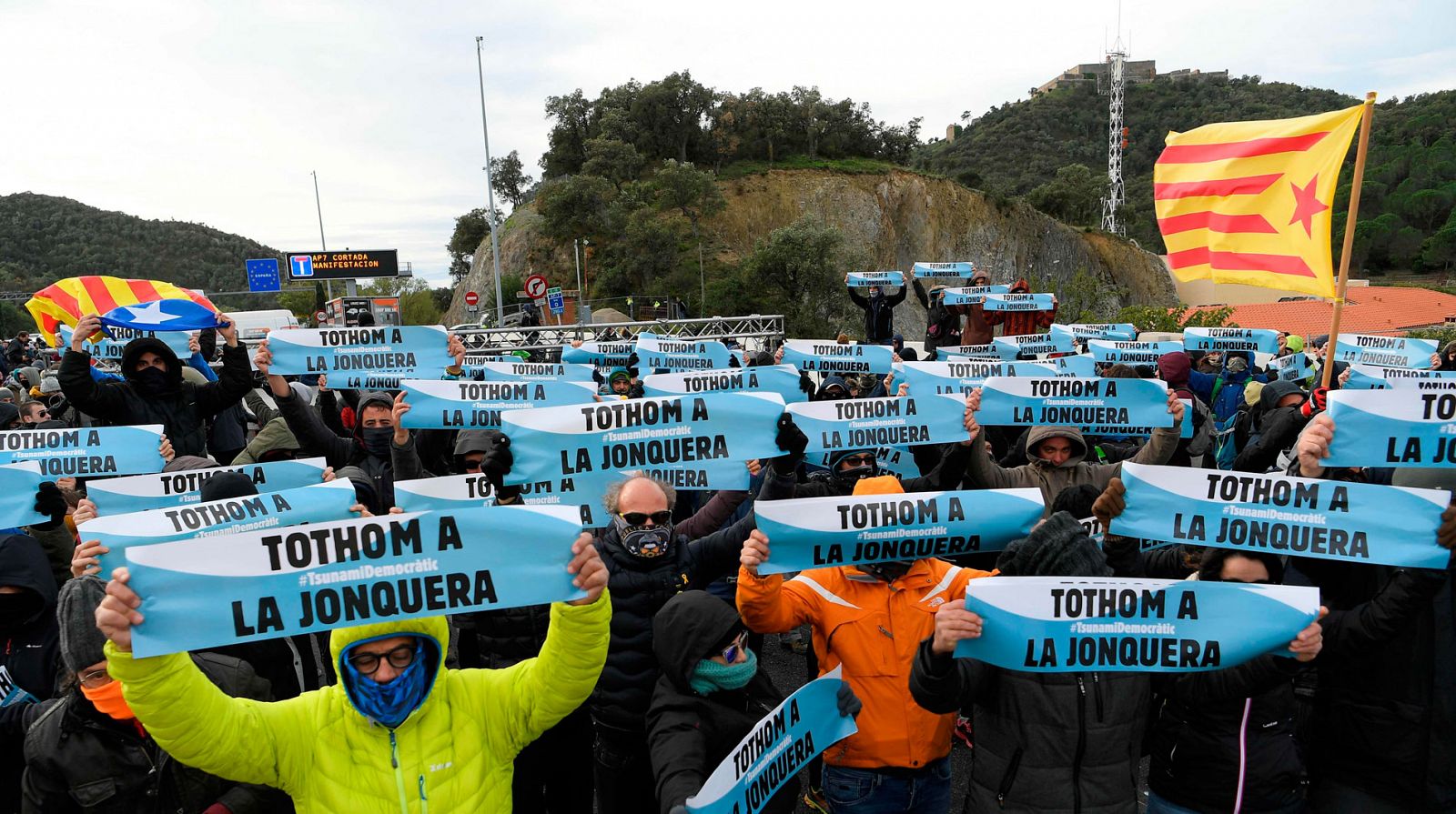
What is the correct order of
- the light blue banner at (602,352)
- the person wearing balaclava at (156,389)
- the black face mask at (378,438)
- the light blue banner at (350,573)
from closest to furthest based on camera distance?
the light blue banner at (350,573) → the person wearing balaclava at (156,389) → the black face mask at (378,438) → the light blue banner at (602,352)

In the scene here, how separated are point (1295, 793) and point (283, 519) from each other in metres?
4.38

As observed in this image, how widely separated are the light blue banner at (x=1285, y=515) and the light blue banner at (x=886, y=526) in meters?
0.45

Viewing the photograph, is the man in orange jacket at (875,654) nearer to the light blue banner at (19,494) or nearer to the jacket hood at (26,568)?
the jacket hood at (26,568)

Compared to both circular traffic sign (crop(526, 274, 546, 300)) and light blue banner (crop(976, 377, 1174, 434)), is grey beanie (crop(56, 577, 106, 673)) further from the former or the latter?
circular traffic sign (crop(526, 274, 546, 300))

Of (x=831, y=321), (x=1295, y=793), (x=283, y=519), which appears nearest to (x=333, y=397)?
(x=283, y=519)

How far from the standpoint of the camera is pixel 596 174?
4616 cm

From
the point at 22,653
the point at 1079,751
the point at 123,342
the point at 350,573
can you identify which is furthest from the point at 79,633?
the point at 123,342

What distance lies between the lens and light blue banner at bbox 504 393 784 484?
444cm

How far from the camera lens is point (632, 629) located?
3.40 metres

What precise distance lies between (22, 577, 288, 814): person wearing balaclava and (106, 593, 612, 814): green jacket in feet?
1.79

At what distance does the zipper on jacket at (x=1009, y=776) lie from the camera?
2666 millimetres

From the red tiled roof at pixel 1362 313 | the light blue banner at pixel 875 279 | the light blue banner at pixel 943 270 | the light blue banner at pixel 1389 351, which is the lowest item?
the red tiled roof at pixel 1362 313

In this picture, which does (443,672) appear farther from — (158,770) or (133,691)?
(158,770)

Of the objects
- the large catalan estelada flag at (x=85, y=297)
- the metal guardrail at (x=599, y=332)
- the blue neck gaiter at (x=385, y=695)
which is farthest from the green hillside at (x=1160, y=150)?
the blue neck gaiter at (x=385, y=695)
